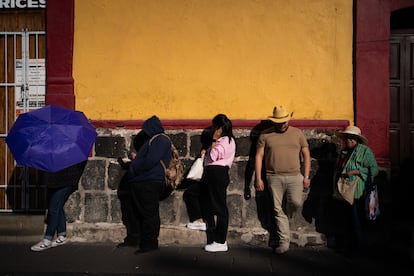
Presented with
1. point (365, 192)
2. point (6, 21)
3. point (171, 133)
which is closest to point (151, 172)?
point (171, 133)

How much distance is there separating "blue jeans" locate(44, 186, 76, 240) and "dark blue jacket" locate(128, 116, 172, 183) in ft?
3.28

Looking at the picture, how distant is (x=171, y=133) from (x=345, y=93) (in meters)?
2.54

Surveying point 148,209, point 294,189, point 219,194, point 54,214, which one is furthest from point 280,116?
point 54,214

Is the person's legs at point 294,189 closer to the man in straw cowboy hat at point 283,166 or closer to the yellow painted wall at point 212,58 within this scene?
the man in straw cowboy hat at point 283,166

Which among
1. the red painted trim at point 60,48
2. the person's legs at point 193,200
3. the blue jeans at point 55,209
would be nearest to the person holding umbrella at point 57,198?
the blue jeans at point 55,209

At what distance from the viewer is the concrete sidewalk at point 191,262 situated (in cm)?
618

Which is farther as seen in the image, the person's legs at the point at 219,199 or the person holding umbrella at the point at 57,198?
the person holding umbrella at the point at 57,198

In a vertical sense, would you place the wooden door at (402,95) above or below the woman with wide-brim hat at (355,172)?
above

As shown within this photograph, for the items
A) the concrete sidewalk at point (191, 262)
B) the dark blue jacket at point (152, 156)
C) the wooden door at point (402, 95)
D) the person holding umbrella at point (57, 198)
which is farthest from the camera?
the wooden door at point (402, 95)

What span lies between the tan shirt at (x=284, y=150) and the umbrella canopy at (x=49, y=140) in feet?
7.90

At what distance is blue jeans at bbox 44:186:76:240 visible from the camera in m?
7.12

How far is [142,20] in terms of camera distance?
24.9 feet

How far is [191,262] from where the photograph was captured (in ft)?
21.5

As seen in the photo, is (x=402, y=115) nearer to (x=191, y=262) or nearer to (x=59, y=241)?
(x=191, y=262)
